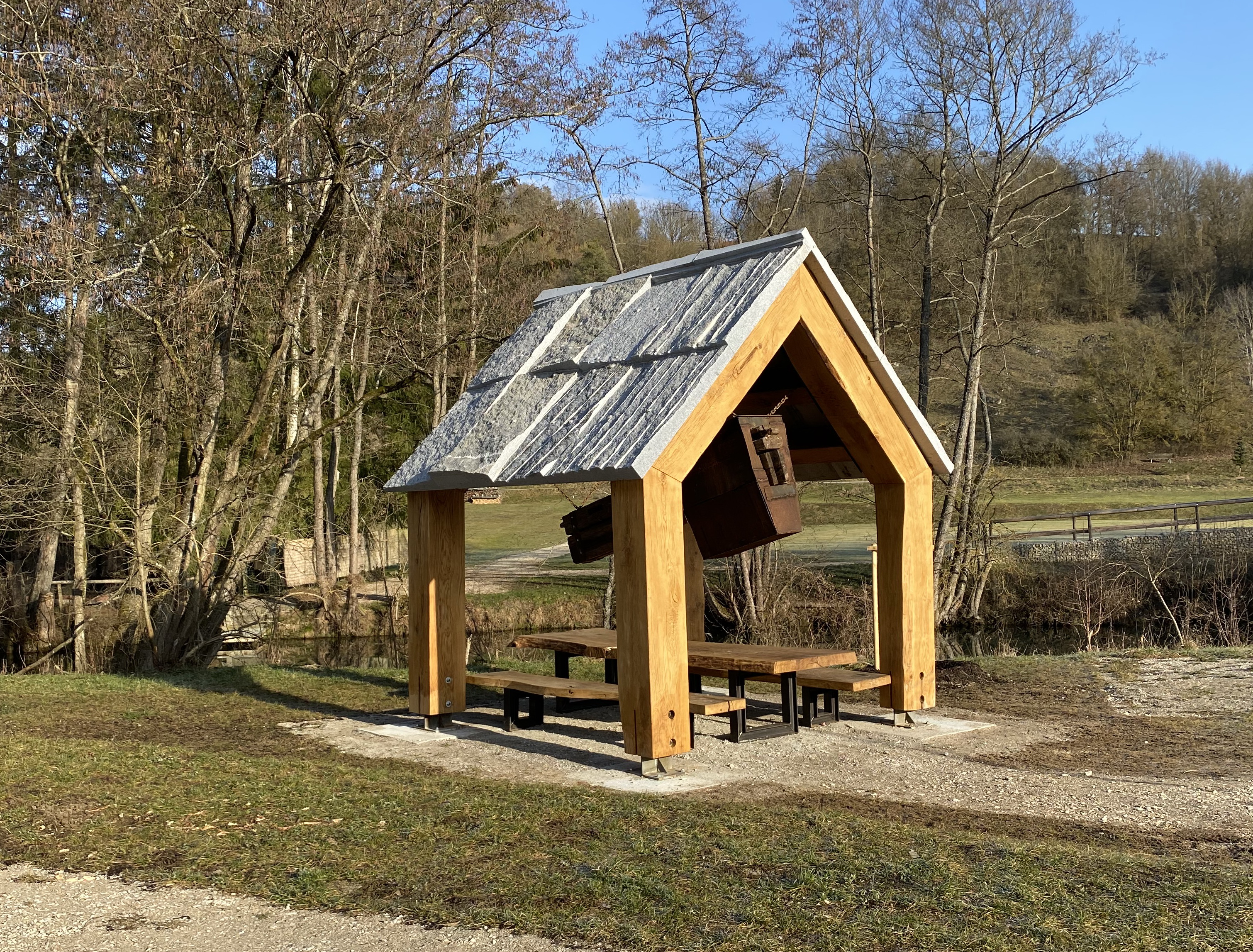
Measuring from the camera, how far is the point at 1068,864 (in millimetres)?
4918

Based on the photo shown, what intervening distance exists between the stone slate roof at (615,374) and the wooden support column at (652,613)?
0.29 meters

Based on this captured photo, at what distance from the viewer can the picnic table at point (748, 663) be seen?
8.30 m

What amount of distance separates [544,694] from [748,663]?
1625 mm

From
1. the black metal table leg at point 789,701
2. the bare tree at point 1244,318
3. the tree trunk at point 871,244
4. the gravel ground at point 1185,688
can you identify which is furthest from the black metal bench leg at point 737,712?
the bare tree at point 1244,318

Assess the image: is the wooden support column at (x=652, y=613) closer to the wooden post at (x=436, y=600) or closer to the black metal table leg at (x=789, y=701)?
the black metal table leg at (x=789, y=701)

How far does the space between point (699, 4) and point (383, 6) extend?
766cm

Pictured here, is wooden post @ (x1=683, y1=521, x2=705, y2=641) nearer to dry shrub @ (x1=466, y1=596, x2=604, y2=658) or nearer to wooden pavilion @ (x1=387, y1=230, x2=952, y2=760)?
wooden pavilion @ (x1=387, y1=230, x2=952, y2=760)

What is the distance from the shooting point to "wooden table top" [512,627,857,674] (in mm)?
→ 8250

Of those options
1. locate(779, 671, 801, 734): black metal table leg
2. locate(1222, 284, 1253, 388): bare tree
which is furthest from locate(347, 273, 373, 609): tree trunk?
locate(1222, 284, 1253, 388): bare tree

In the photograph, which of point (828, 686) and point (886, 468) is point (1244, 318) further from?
point (828, 686)

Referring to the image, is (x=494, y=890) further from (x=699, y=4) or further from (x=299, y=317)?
(x=699, y=4)

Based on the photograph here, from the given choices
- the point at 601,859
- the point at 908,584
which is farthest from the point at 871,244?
the point at 601,859

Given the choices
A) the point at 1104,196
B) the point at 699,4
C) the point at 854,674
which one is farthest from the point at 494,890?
the point at 1104,196

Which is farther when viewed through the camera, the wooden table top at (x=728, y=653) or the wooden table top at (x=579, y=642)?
the wooden table top at (x=579, y=642)
